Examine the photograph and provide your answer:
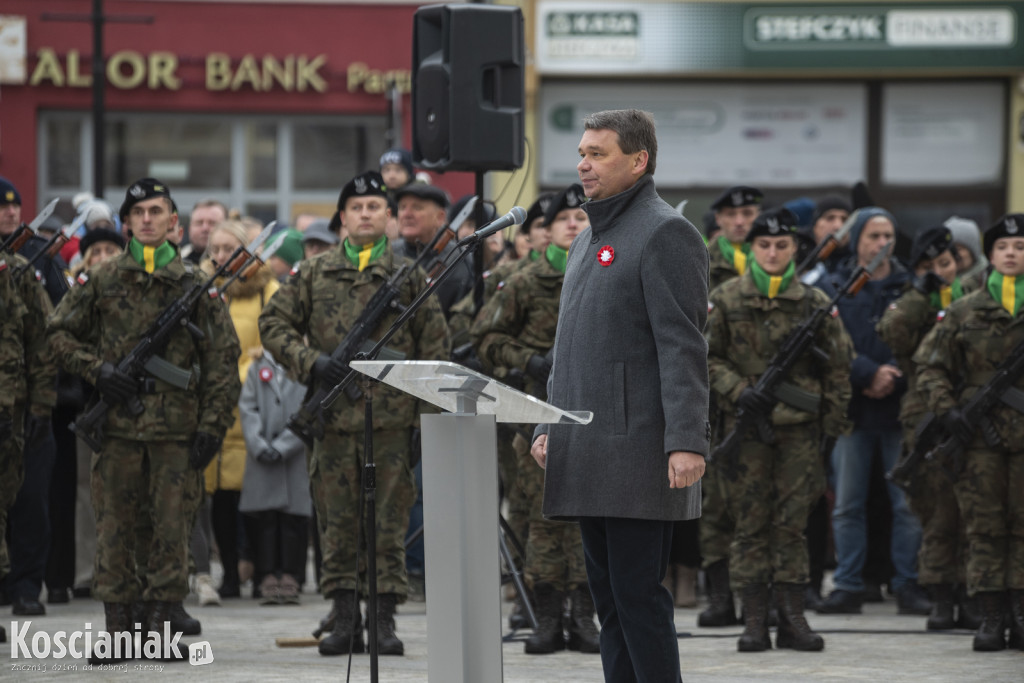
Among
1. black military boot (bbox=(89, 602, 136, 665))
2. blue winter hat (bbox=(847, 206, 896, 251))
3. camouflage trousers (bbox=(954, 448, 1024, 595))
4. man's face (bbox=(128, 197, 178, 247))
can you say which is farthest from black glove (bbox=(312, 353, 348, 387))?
blue winter hat (bbox=(847, 206, 896, 251))

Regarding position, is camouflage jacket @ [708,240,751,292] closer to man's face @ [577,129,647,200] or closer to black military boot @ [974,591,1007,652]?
black military boot @ [974,591,1007,652]

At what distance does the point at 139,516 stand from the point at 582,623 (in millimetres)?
2266

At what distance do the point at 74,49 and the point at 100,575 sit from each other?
11963mm

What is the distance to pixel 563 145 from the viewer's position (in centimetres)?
1886

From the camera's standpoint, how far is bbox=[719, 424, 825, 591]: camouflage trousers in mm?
8094

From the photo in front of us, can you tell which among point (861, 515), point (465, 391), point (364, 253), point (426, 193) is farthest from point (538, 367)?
point (465, 391)

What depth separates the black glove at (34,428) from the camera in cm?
835

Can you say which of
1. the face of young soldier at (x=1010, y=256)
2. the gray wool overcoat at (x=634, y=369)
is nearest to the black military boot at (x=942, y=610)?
the face of young soldier at (x=1010, y=256)

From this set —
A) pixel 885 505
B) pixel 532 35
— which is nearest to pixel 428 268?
pixel 885 505

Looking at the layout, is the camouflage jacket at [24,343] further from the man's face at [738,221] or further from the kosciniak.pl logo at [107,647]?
the man's face at [738,221]

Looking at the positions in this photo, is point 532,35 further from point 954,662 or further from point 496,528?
point 496,528

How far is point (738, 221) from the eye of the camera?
9.62 meters

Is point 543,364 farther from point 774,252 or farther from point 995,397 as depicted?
point 995,397

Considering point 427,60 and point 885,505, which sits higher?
point 427,60
